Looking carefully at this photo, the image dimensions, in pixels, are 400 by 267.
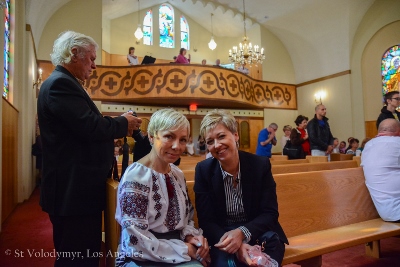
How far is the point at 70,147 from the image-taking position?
1.48m

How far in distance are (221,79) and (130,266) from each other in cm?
874

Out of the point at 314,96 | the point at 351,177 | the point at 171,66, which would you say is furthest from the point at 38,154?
the point at 314,96

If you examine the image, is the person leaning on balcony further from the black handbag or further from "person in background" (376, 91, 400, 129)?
"person in background" (376, 91, 400, 129)

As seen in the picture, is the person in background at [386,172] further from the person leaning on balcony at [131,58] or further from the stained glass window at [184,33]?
the stained glass window at [184,33]

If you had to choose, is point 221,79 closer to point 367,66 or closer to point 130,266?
point 367,66

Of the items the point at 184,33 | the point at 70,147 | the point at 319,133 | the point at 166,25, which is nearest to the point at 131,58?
the point at 166,25

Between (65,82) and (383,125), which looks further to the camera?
(383,125)

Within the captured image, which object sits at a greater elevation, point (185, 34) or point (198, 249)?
point (185, 34)

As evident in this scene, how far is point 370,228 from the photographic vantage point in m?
2.33

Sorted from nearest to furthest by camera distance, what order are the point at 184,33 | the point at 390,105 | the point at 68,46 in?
1. the point at 68,46
2. the point at 390,105
3. the point at 184,33

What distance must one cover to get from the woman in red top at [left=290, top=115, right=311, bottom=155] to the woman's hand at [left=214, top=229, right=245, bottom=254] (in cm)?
392

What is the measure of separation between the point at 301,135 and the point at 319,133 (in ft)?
1.90

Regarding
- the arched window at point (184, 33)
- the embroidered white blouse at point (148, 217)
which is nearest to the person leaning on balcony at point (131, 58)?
the arched window at point (184, 33)

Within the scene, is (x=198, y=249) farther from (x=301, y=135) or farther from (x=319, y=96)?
(x=319, y=96)
